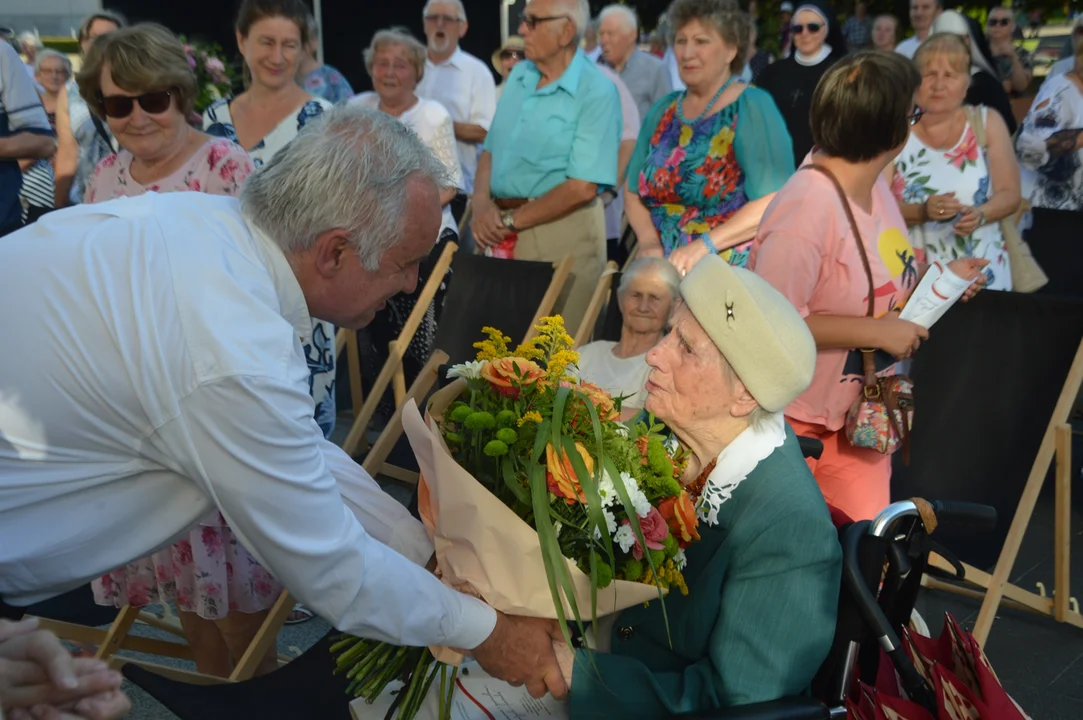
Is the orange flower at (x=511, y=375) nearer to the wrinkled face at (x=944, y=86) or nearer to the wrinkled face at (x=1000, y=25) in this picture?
the wrinkled face at (x=944, y=86)

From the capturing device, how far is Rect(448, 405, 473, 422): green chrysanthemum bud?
2.12 metres

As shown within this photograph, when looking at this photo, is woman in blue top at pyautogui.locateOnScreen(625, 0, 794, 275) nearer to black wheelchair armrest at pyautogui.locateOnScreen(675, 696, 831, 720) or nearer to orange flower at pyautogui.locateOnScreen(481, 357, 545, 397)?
orange flower at pyautogui.locateOnScreen(481, 357, 545, 397)

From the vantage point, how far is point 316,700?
2.66 m

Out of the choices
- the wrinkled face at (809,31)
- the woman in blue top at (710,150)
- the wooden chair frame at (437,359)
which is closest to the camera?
the woman in blue top at (710,150)

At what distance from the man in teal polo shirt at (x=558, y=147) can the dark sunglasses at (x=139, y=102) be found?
2014mm

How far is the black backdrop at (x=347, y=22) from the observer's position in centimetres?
905

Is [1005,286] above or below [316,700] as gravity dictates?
above

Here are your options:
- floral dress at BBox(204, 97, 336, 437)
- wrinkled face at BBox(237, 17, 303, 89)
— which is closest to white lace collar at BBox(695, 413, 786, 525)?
floral dress at BBox(204, 97, 336, 437)

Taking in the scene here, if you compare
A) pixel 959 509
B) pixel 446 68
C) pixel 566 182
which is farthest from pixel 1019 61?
pixel 959 509

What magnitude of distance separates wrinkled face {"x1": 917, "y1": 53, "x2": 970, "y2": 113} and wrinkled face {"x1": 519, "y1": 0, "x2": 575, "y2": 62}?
1580 mm

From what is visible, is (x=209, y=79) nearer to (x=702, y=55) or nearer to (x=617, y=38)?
(x=702, y=55)

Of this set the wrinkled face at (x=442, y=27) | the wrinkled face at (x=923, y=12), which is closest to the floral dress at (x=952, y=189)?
the wrinkled face at (x=442, y=27)

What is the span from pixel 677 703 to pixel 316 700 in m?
0.97

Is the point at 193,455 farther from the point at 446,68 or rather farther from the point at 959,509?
the point at 446,68
